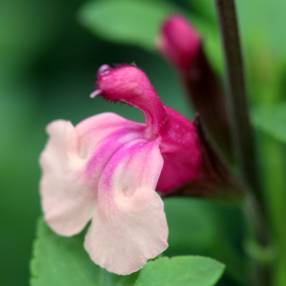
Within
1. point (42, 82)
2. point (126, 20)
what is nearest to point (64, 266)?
point (126, 20)

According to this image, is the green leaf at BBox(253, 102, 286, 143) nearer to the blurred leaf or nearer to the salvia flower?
the salvia flower

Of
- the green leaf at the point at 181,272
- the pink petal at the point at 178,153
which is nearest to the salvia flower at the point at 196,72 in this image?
the pink petal at the point at 178,153

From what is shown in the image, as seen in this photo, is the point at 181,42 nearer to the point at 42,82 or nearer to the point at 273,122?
the point at 273,122

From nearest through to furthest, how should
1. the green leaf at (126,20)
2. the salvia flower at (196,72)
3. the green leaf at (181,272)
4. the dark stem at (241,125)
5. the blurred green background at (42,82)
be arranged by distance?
the green leaf at (181,272), the dark stem at (241,125), the salvia flower at (196,72), the green leaf at (126,20), the blurred green background at (42,82)

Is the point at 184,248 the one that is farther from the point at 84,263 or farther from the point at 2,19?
the point at 2,19

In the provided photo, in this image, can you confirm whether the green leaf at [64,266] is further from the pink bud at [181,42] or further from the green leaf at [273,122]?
the pink bud at [181,42]

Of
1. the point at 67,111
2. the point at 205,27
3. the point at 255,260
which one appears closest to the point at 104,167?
the point at 255,260

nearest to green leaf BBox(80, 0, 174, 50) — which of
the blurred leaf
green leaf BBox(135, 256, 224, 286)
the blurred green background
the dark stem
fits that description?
the blurred green background
